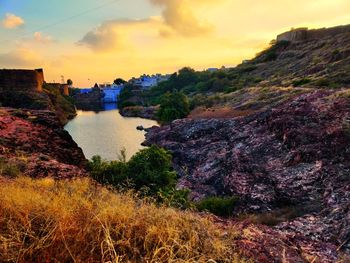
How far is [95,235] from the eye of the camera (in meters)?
5.39

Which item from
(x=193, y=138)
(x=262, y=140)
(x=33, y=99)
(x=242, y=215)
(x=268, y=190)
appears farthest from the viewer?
(x=33, y=99)

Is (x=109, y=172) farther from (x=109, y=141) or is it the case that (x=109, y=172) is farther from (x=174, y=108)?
(x=174, y=108)

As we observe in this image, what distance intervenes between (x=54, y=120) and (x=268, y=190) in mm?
13017

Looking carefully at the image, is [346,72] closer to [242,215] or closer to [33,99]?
[242,215]

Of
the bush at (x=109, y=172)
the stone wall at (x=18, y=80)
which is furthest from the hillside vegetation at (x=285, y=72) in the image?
the stone wall at (x=18, y=80)

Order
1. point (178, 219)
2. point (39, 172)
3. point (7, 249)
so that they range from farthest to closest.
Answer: point (39, 172)
point (178, 219)
point (7, 249)

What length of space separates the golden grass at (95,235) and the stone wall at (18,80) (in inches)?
2313

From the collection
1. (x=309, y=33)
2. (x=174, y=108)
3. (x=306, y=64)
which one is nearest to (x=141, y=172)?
(x=174, y=108)

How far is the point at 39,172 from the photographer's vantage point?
12.6m

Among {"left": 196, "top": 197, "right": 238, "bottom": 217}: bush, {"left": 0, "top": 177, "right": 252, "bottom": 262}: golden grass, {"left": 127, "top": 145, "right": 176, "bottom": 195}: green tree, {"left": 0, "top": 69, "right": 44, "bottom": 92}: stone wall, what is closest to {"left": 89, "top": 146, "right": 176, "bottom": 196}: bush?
{"left": 127, "top": 145, "right": 176, "bottom": 195}: green tree

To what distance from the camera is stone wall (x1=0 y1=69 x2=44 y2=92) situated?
59062 mm

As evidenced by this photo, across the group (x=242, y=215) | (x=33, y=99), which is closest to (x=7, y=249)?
(x=242, y=215)

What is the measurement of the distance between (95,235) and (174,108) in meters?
51.2

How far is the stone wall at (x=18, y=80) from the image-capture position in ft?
194
